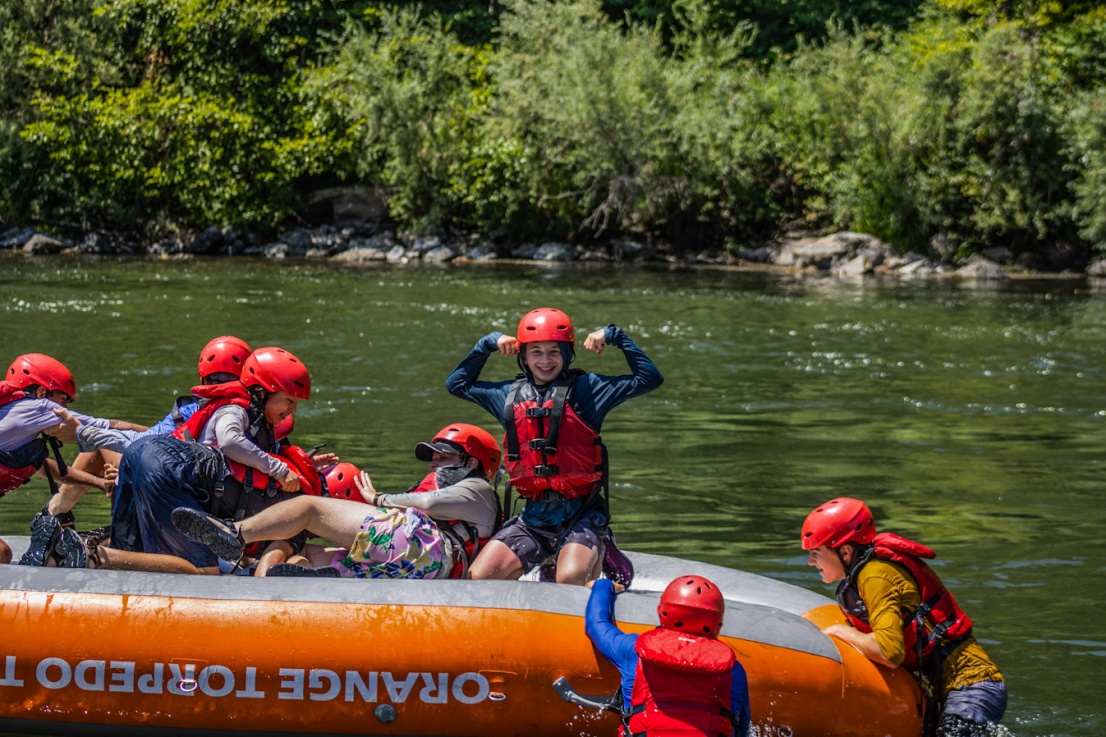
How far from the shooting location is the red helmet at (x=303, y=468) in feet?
18.8

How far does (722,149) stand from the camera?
27.4 metres

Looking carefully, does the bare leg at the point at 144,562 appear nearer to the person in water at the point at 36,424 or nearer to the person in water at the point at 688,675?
the person in water at the point at 36,424

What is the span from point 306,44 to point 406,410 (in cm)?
2294

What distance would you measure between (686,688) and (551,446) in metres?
1.64

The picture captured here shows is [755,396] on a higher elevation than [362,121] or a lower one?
lower

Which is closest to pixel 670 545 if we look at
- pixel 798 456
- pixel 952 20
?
pixel 798 456

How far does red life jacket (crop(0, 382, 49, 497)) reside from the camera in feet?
21.0

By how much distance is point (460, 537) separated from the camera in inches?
223

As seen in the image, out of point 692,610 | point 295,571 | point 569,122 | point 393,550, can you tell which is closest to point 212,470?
point 295,571

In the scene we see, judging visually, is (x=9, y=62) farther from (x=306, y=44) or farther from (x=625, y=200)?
(x=625, y=200)

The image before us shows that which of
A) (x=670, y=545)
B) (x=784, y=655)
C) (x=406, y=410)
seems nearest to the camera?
(x=784, y=655)

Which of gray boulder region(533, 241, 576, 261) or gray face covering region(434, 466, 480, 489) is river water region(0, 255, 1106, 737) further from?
gray boulder region(533, 241, 576, 261)

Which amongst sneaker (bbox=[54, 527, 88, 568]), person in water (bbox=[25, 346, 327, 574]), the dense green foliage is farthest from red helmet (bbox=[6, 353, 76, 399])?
the dense green foliage

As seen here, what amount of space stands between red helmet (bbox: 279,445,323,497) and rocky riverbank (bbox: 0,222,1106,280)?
2086 centimetres
